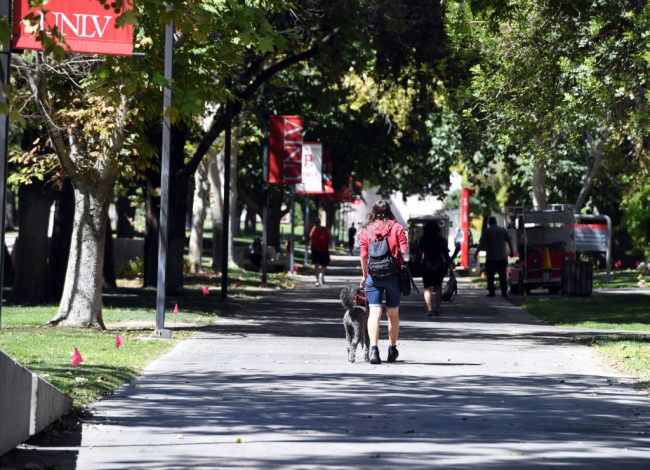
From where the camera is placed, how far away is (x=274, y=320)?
19.9 metres

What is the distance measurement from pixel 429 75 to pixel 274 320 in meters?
7.53

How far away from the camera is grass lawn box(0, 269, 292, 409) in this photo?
11.1 meters

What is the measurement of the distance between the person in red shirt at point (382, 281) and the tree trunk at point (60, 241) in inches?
443

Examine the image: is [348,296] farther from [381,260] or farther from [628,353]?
[628,353]

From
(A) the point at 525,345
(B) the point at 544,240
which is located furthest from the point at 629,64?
(B) the point at 544,240

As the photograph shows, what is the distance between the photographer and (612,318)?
20.4 m

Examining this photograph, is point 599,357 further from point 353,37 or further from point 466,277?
point 466,277

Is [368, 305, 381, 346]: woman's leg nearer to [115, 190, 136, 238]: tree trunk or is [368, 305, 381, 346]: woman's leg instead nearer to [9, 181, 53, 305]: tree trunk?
[9, 181, 53, 305]: tree trunk

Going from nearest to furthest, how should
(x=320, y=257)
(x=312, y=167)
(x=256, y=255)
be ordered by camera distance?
1. (x=320, y=257)
2. (x=312, y=167)
3. (x=256, y=255)

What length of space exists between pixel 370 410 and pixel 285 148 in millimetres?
23577

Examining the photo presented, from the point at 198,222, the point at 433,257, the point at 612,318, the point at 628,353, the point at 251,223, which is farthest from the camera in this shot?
the point at 251,223

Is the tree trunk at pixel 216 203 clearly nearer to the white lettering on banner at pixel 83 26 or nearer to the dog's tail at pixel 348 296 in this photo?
the dog's tail at pixel 348 296

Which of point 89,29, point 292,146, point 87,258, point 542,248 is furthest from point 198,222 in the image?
point 89,29

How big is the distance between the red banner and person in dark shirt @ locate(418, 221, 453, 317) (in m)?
12.5
